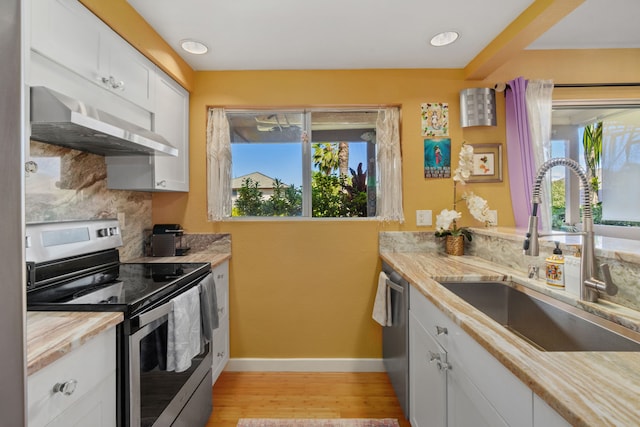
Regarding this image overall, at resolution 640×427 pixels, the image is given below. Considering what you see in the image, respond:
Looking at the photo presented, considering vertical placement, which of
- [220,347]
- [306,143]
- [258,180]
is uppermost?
[306,143]

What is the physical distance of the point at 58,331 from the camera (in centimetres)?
90

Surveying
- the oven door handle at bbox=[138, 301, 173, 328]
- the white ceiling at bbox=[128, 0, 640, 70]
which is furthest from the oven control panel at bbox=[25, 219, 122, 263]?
the white ceiling at bbox=[128, 0, 640, 70]

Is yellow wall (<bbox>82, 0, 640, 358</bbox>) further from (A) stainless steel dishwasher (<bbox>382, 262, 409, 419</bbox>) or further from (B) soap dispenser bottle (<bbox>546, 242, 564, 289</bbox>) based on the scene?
(B) soap dispenser bottle (<bbox>546, 242, 564, 289</bbox>)

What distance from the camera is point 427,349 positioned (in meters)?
1.43

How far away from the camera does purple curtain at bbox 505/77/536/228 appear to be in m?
2.31

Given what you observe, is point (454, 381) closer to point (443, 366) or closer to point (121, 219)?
point (443, 366)

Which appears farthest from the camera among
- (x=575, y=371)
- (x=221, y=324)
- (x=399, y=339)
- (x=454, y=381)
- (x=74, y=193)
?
(x=221, y=324)

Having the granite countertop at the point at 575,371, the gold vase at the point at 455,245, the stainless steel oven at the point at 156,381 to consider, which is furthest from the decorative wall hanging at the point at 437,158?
the stainless steel oven at the point at 156,381

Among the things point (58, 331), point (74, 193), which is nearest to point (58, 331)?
point (58, 331)

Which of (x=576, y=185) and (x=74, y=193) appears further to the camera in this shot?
(x=576, y=185)

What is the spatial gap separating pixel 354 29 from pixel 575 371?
1.96m

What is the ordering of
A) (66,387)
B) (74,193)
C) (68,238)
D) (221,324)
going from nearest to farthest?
(66,387)
(68,238)
(74,193)
(221,324)

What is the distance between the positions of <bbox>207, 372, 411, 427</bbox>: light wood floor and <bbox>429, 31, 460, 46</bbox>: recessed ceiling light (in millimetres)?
2412

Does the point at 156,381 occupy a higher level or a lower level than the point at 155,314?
lower
